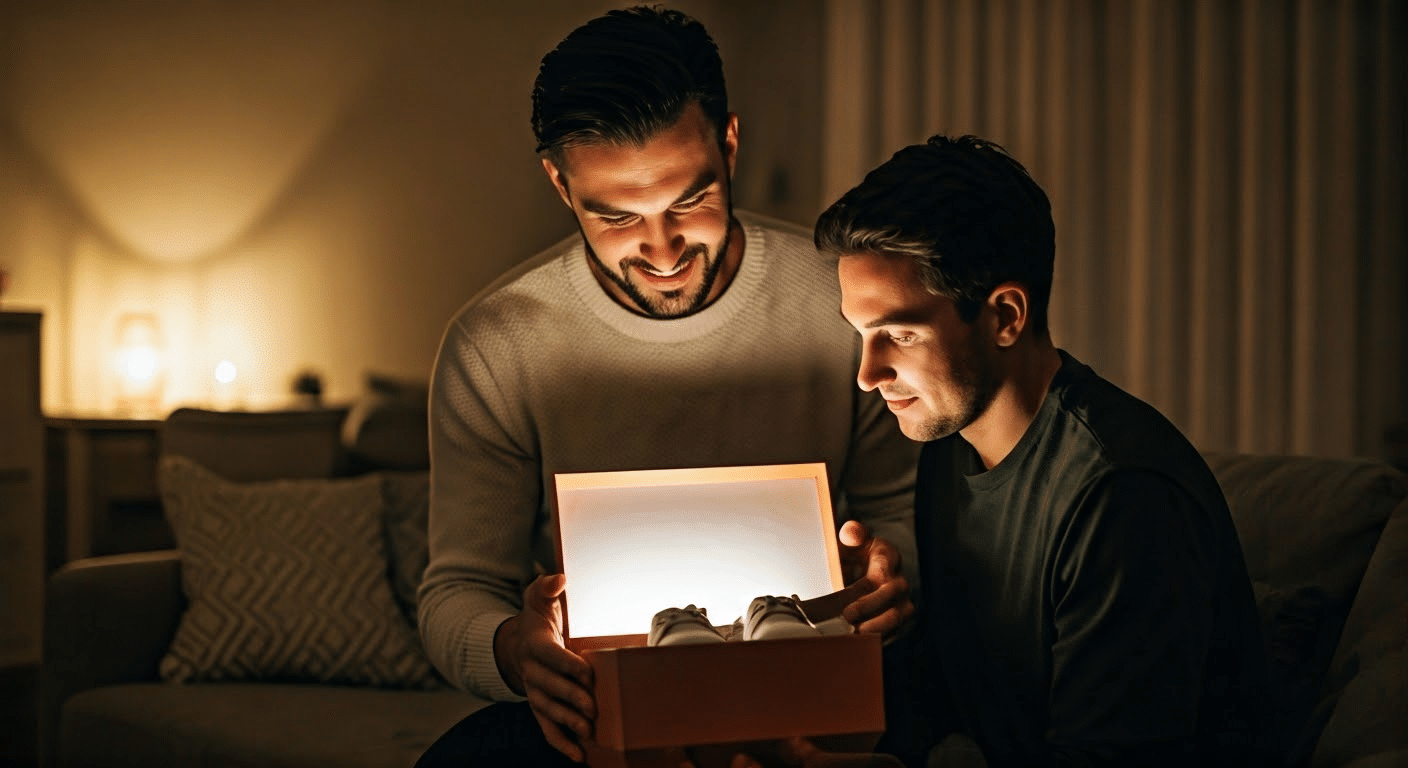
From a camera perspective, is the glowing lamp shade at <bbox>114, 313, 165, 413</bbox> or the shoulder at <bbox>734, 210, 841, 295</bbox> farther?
the glowing lamp shade at <bbox>114, 313, 165, 413</bbox>

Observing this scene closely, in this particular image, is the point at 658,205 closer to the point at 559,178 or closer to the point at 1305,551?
the point at 559,178

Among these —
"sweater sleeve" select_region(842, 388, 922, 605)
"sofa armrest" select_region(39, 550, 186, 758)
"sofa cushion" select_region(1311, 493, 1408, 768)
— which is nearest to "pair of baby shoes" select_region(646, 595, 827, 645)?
"sweater sleeve" select_region(842, 388, 922, 605)

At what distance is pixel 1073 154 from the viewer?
374cm

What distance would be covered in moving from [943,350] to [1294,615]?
1.87 feet

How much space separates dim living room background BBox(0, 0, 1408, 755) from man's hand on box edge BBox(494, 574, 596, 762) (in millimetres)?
2221

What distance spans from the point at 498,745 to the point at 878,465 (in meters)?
0.54

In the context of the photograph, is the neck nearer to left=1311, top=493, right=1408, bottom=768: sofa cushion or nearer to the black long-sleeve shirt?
the black long-sleeve shirt

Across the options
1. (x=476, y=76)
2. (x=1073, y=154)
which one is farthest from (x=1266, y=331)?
(x=476, y=76)

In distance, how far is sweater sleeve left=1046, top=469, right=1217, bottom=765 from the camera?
3.63ft

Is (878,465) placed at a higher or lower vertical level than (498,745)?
higher

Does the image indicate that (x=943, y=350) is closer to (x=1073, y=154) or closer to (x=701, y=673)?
(x=701, y=673)

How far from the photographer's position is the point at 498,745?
149cm

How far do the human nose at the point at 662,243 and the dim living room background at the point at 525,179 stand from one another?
2244 mm

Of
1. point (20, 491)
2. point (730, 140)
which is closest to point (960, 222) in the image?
point (730, 140)
